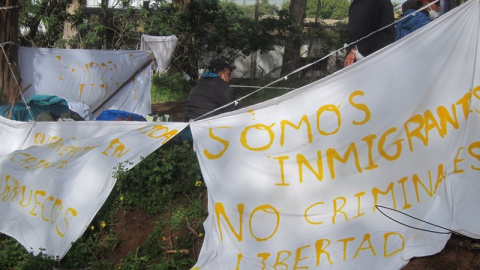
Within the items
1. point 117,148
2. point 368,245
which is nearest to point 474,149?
point 368,245

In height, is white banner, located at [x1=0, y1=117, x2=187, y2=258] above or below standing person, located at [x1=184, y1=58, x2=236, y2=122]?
below

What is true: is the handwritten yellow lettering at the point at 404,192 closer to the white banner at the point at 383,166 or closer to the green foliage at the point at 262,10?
the white banner at the point at 383,166

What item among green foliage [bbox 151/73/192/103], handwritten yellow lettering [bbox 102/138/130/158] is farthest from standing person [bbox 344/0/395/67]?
green foliage [bbox 151/73/192/103]

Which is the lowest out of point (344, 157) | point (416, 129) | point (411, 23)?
point (344, 157)

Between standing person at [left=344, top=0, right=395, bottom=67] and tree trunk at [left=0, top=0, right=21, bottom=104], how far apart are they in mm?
4591

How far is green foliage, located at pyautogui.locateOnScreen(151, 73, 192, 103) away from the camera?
45.1ft

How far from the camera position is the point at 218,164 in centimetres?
432

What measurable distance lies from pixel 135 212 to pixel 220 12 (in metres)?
9.19

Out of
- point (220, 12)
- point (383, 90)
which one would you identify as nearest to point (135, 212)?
point (383, 90)

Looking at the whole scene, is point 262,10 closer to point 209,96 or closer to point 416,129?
point 209,96

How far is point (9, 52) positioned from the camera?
763cm

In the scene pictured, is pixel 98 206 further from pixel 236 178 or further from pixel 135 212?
pixel 236 178

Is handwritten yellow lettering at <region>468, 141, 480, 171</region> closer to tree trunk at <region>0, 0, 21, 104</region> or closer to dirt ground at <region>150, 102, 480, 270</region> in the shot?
dirt ground at <region>150, 102, 480, 270</region>

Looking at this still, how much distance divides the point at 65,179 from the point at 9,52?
3.39 m
